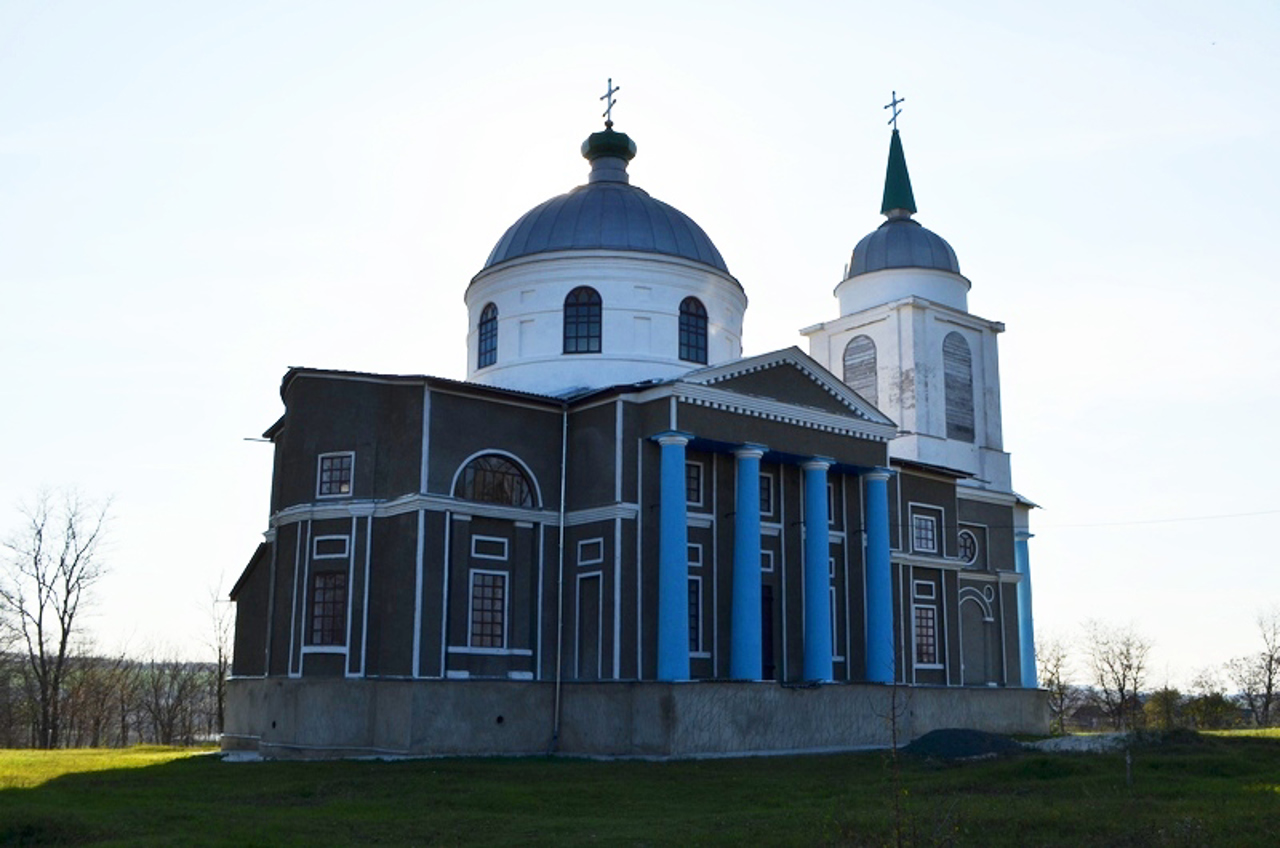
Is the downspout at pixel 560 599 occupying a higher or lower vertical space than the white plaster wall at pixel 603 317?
lower

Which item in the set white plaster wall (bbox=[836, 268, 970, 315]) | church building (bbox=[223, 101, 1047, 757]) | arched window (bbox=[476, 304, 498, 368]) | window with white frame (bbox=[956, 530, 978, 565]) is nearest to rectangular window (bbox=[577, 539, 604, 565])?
church building (bbox=[223, 101, 1047, 757])

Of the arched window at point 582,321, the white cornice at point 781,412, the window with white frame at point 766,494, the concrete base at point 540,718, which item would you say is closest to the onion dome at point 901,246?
the white cornice at point 781,412

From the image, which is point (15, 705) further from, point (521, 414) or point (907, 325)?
point (907, 325)

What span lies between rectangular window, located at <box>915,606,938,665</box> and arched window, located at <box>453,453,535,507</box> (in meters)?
12.5

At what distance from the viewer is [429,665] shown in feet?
83.5

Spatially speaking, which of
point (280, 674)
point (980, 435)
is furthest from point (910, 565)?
point (280, 674)

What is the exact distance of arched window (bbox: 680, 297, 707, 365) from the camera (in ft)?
107

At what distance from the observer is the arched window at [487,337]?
33250mm

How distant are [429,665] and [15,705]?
33234 millimetres

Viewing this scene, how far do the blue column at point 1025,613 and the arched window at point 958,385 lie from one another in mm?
3736

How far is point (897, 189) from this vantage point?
4291cm

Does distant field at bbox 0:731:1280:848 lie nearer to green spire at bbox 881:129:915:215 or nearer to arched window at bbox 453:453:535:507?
arched window at bbox 453:453:535:507

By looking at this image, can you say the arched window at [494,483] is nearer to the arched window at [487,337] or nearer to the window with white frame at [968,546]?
the arched window at [487,337]

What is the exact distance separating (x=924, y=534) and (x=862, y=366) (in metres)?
7.26
